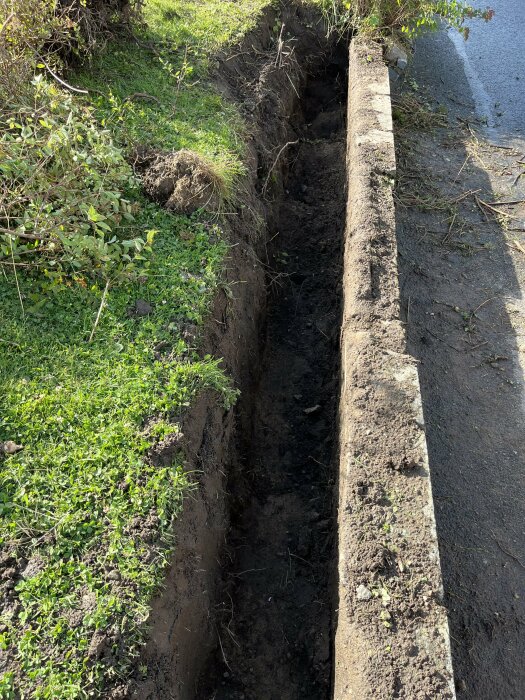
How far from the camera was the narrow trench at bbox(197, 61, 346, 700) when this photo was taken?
2.78m

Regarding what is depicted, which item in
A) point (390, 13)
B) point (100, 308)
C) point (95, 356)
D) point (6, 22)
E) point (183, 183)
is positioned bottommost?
point (95, 356)

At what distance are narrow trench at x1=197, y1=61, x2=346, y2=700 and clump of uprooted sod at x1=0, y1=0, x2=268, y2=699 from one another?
0.88 m

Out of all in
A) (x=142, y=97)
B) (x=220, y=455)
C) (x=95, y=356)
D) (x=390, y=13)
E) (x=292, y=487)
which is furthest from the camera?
(x=390, y=13)

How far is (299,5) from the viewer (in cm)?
605

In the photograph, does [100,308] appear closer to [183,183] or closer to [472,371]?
[183,183]

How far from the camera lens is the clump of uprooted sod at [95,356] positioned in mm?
2016

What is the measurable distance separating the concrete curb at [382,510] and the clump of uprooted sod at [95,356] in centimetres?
77

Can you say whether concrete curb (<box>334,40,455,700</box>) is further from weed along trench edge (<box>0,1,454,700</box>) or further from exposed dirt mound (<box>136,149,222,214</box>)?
exposed dirt mound (<box>136,149,222,214</box>)

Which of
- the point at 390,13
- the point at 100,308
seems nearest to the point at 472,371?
the point at 100,308

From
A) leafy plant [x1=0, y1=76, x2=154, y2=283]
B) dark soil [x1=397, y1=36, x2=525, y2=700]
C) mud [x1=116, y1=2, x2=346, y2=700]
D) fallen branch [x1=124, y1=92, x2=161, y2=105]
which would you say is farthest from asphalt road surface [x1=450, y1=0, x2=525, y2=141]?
leafy plant [x1=0, y1=76, x2=154, y2=283]

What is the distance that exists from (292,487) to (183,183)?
6.87 ft

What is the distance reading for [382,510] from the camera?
2430 millimetres

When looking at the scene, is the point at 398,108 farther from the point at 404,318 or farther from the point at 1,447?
the point at 1,447

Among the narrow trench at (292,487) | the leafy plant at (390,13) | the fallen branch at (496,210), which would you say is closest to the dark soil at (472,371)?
the fallen branch at (496,210)
